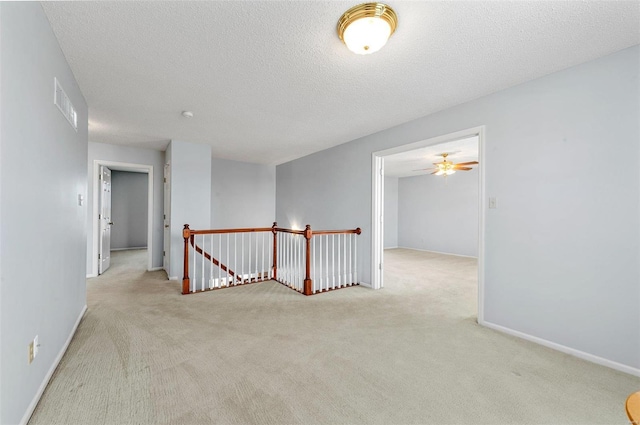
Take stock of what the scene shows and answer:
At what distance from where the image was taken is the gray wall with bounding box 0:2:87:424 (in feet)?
4.13

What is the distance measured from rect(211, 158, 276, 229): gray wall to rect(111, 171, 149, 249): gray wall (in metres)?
3.96

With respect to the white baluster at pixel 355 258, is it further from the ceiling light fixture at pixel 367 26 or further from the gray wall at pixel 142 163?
the gray wall at pixel 142 163

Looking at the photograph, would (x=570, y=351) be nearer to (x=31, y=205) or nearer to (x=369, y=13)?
(x=369, y=13)

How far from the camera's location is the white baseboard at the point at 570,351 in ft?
6.44

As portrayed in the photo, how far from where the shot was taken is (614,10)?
1625mm

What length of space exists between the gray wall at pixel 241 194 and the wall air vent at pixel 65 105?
12.3 ft

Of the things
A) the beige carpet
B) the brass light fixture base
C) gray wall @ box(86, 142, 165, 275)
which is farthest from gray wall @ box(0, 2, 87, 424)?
gray wall @ box(86, 142, 165, 275)

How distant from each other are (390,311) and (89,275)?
16.4ft

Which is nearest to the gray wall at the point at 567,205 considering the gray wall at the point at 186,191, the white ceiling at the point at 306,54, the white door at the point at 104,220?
the white ceiling at the point at 306,54

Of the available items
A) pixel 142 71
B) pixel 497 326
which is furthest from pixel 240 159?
pixel 497 326

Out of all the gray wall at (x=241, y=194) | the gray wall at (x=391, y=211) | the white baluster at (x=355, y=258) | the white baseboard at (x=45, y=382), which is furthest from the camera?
the gray wall at (x=391, y=211)

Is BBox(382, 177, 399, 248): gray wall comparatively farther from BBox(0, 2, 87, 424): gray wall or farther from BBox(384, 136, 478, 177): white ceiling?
BBox(0, 2, 87, 424): gray wall

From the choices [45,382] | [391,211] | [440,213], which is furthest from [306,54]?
[391,211]

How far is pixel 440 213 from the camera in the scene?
26.3ft
